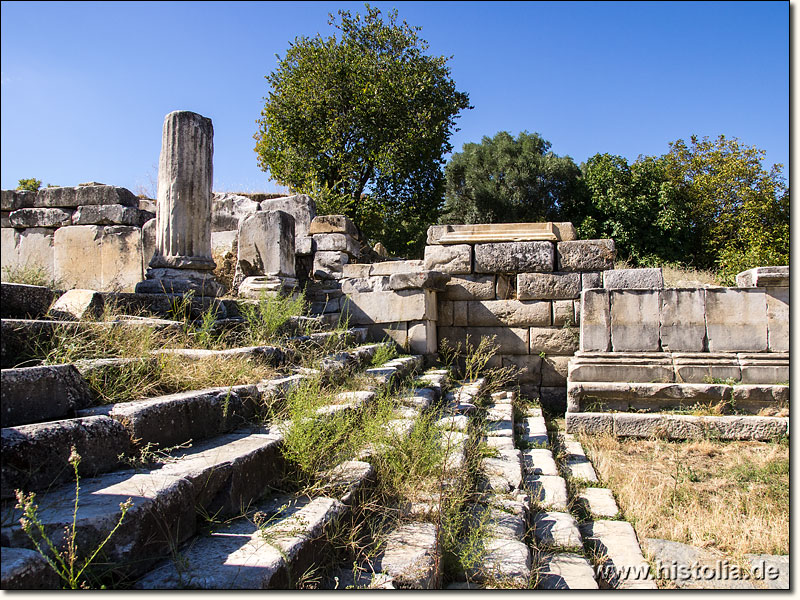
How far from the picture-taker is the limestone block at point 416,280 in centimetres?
734

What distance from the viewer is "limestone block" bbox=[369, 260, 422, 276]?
8.49m

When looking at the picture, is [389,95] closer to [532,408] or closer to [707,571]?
[532,408]

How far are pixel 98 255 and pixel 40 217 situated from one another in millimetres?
1546

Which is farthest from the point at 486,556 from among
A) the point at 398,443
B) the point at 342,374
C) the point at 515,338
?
the point at 515,338

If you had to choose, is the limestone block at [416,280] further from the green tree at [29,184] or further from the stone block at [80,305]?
the green tree at [29,184]

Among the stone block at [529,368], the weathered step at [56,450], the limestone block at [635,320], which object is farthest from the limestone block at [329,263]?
the weathered step at [56,450]

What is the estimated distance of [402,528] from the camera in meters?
→ 2.99

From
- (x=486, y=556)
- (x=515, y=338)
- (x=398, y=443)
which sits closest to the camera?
(x=486, y=556)

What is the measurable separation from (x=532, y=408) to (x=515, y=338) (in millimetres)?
1090

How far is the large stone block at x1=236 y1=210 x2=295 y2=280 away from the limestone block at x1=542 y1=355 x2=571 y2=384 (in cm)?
379

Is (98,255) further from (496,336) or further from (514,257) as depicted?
(514,257)

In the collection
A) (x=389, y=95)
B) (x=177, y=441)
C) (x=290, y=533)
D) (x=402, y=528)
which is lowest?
(x=402, y=528)

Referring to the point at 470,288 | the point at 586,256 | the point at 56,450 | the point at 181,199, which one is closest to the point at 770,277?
the point at 586,256

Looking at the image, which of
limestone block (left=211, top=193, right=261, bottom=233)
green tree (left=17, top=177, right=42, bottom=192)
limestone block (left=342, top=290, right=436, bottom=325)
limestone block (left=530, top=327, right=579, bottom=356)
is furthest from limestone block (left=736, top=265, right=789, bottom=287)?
green tree (left=17, top=177, right=42, bottom=192)
